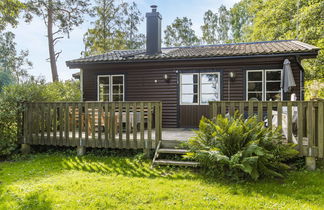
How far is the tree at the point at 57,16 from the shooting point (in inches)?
590

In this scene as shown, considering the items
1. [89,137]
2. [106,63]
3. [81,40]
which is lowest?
[89,137]

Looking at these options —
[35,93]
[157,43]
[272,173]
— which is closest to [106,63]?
[157,43]

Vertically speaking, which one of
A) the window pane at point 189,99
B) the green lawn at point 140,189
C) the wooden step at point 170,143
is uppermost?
the window pane at point 189,99

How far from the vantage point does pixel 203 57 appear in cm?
722

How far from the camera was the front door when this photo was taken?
301 inches

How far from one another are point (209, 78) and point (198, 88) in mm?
481

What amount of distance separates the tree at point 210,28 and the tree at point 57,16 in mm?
15206

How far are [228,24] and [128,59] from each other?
879 inches

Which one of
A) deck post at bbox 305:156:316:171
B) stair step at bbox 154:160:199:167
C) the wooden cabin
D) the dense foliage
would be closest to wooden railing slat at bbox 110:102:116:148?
stair step at bbox 154:160:199:167

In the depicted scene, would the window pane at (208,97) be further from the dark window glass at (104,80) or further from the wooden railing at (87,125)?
the dark window glass at (104,80)

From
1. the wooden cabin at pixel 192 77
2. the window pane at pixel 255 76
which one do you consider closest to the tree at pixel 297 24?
the wooden cabin at pixel 192 77

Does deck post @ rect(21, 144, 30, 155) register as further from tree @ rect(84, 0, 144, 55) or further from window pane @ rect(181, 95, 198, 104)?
tree @ rect(84, 0, 144, 55)

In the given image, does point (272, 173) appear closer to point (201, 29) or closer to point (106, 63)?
point (106, 63)

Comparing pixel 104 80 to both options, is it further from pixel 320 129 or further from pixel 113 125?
pixel 320 129
